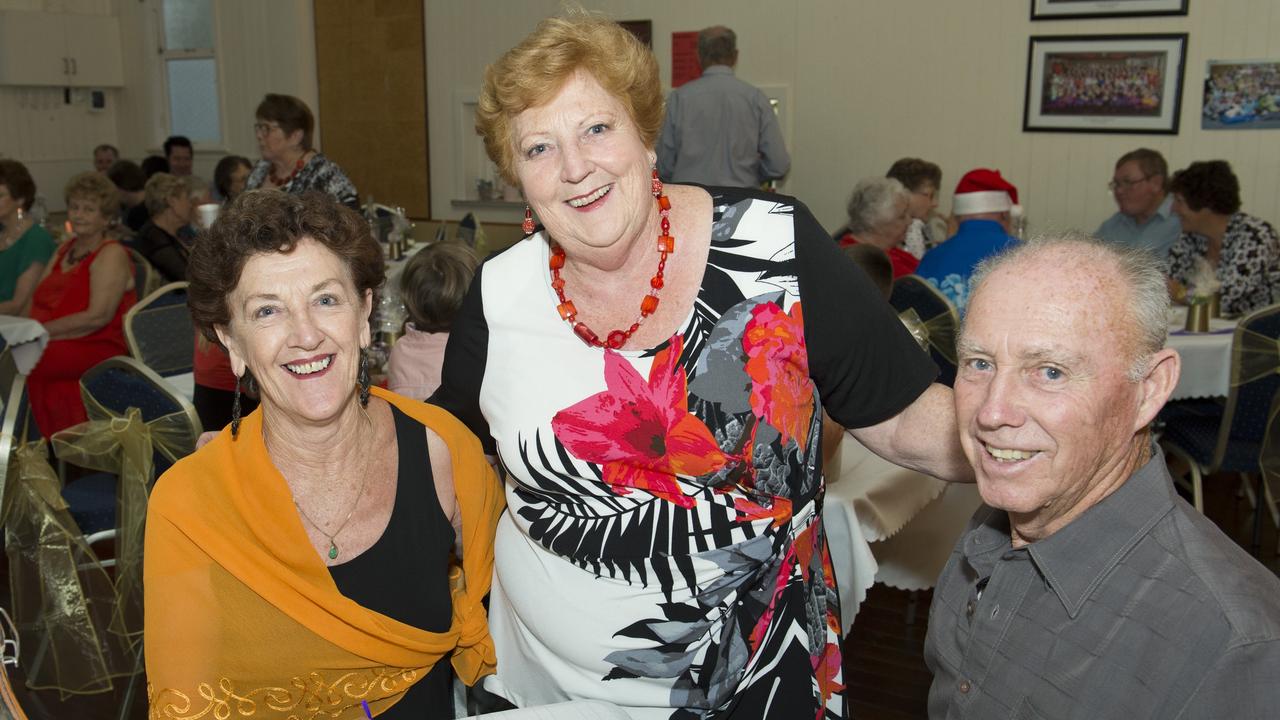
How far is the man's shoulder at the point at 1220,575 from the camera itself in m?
1.01

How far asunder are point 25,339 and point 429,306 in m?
2.84

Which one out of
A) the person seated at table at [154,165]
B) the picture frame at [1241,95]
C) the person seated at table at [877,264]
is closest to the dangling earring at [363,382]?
the person seated at table at [877,264]

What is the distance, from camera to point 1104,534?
3.89 feet

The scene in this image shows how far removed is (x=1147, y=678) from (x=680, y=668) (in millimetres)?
623

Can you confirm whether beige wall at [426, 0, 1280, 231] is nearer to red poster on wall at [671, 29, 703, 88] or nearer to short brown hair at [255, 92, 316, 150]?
red poster on wall at [671, 29, 703, 88]

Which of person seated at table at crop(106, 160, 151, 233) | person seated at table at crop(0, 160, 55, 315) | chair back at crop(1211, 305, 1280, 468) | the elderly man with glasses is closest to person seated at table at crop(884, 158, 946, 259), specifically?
the elderly man with glasses

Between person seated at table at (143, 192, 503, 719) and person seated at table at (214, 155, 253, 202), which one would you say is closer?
person seated at table at (143, 192, 503, 719)

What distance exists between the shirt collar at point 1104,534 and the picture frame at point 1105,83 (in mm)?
6013

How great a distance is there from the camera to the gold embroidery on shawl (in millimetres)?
1623

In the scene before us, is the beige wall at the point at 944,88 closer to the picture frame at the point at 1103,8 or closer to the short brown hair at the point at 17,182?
the picture frame at the point at 1103,8

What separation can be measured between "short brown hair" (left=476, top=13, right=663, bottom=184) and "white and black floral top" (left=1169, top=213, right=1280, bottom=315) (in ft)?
A: 13.8

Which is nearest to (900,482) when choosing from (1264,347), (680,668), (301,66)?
(680,668)

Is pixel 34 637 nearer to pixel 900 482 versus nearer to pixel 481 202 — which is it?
pixel 900 482

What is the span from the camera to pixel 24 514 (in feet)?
8.80
